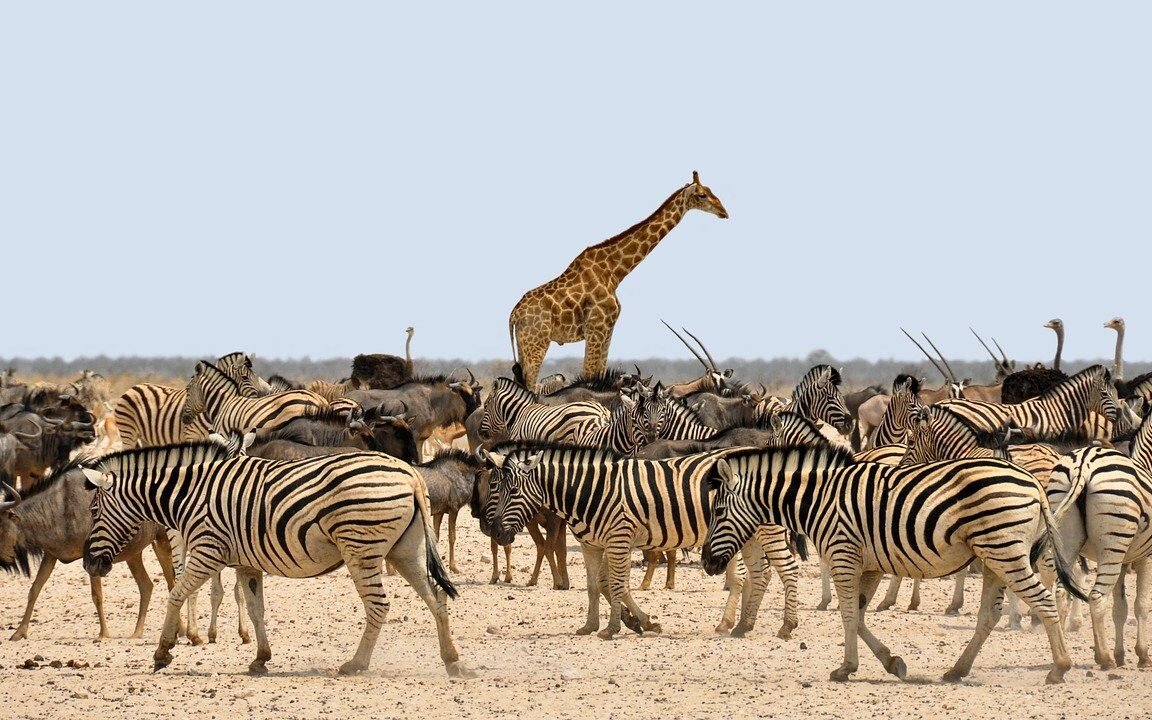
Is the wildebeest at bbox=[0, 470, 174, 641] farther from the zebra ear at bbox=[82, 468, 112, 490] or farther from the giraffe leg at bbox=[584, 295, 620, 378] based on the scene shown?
the giraffe leg at bbox=[584, 295, 620, 378]

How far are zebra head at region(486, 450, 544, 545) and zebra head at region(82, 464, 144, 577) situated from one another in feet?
8.15

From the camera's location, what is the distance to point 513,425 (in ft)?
57.5

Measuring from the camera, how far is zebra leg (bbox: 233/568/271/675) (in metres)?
10.2

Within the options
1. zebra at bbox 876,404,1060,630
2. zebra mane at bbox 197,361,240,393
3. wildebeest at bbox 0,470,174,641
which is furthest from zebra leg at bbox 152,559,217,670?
zebra mane at bbox 197,361,240,393

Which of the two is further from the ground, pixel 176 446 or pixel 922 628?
pixel 176 446

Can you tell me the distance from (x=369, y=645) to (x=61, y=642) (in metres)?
2.70

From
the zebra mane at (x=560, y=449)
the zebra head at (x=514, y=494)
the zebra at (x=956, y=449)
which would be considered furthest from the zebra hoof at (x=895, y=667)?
the zebra head at (x=514, y=494)

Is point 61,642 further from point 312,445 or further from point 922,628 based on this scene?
point 922,628

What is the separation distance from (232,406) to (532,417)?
3.15 m

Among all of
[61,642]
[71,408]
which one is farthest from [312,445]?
[71,408]

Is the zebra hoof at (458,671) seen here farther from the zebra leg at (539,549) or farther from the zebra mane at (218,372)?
the zebra mane at (218,372)

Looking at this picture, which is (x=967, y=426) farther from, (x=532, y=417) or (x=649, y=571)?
(x=532, y=417)

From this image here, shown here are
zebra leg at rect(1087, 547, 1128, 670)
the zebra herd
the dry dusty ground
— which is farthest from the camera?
zebra leg at rect(1087, 547, 1128, 670)

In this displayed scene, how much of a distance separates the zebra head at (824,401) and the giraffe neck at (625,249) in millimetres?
3244
